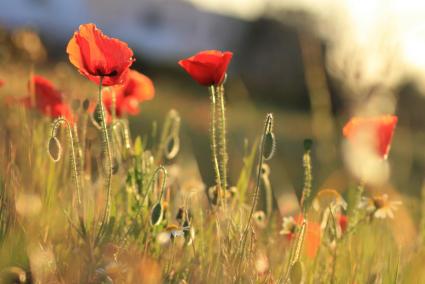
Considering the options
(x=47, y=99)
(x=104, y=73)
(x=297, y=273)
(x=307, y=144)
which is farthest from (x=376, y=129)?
(x=47, y=99)

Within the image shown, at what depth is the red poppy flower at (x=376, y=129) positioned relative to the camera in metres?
2.10

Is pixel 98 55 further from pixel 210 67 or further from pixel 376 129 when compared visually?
pixel 376 129

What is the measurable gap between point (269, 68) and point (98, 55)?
23669 mm

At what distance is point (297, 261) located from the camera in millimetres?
1653

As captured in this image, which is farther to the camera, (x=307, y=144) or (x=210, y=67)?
(x=307, y=144)

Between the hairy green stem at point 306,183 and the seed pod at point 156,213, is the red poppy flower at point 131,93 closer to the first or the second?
the hairy green stem at point 306,183

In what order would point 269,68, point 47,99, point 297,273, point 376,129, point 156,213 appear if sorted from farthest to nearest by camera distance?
1. point 269,68
2. point 47,99
3. point 376,129
4. point 156,213
5. point 297,273

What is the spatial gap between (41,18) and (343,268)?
25740 mm

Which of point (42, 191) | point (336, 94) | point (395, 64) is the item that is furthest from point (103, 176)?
point (336, 94)

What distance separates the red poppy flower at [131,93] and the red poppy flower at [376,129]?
62cm

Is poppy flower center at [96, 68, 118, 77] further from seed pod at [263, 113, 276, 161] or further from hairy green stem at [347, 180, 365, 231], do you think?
hairy green stem at [347, 180, 365, 231]

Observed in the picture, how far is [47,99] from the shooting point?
2.42 meters

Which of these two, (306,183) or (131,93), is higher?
(131,93)

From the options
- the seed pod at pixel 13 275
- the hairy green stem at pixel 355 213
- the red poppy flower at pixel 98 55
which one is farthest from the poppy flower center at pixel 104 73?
the hairy green stem at pixel 355 213
